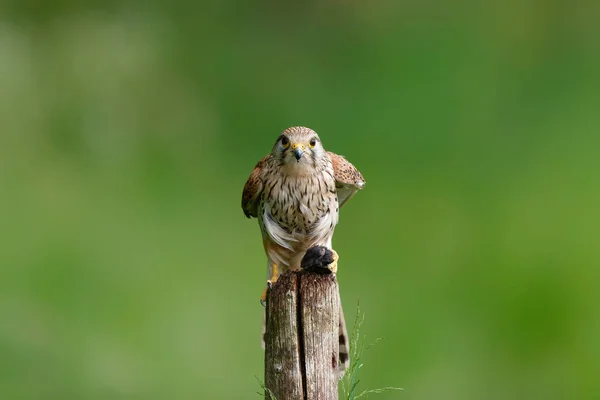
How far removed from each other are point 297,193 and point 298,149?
21cm

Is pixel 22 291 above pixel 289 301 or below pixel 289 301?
above

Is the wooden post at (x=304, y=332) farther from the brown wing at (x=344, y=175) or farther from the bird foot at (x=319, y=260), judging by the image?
the brown wing at (x=344, y=175)

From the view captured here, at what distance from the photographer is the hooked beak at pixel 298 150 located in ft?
11.6

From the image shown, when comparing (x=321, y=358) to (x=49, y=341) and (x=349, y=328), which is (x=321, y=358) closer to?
(x=349, y=328)

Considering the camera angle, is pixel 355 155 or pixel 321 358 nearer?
pixel 321 358

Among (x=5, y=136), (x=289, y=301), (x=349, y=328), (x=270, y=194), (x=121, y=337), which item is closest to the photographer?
→ (x=289, y=301)

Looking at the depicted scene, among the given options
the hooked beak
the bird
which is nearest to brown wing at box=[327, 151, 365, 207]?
the bird

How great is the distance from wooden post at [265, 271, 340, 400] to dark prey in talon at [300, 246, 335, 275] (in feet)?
→ 0.06

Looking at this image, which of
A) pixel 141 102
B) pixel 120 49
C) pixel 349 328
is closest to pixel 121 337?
pixel 349 328

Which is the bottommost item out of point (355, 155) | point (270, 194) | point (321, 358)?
point (321, 358)

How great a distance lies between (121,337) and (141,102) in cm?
223

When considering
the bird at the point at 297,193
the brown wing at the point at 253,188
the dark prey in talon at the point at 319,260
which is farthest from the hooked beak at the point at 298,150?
the dark prey in talon at the point at 319,260

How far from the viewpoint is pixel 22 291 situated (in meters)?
6.66

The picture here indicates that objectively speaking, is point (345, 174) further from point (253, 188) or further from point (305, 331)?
point (305, 331)
